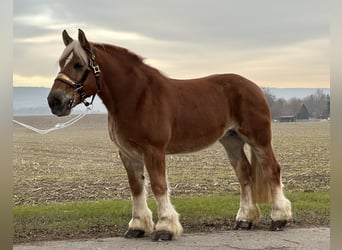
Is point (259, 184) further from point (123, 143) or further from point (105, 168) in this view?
point (105, 168)

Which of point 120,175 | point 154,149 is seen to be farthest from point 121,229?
point 120,175

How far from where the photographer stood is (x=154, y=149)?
4621 mm

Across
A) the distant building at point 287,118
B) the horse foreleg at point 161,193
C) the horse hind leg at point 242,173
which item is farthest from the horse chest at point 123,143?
the distant building at point 287,118

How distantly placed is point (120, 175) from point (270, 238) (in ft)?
16.0

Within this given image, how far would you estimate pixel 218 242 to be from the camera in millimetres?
4727

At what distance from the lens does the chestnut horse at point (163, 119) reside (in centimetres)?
450

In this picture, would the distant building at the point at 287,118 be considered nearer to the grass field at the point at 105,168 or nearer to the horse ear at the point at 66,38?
the grass field at the point at 105,168

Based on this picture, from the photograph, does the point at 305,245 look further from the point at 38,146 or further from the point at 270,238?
the point at 38,146

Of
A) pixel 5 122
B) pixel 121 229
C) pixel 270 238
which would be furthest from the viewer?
pixel 121 229

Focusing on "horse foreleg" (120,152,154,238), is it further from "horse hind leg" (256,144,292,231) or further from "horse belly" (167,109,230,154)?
"horse hind leg" (256,144,292,231)

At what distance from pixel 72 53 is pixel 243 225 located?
2989mm

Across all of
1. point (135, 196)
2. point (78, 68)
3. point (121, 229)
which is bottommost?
point (121, 229)

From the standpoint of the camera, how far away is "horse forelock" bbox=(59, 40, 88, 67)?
438 centimetres

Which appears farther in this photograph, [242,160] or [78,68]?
[242,160]
